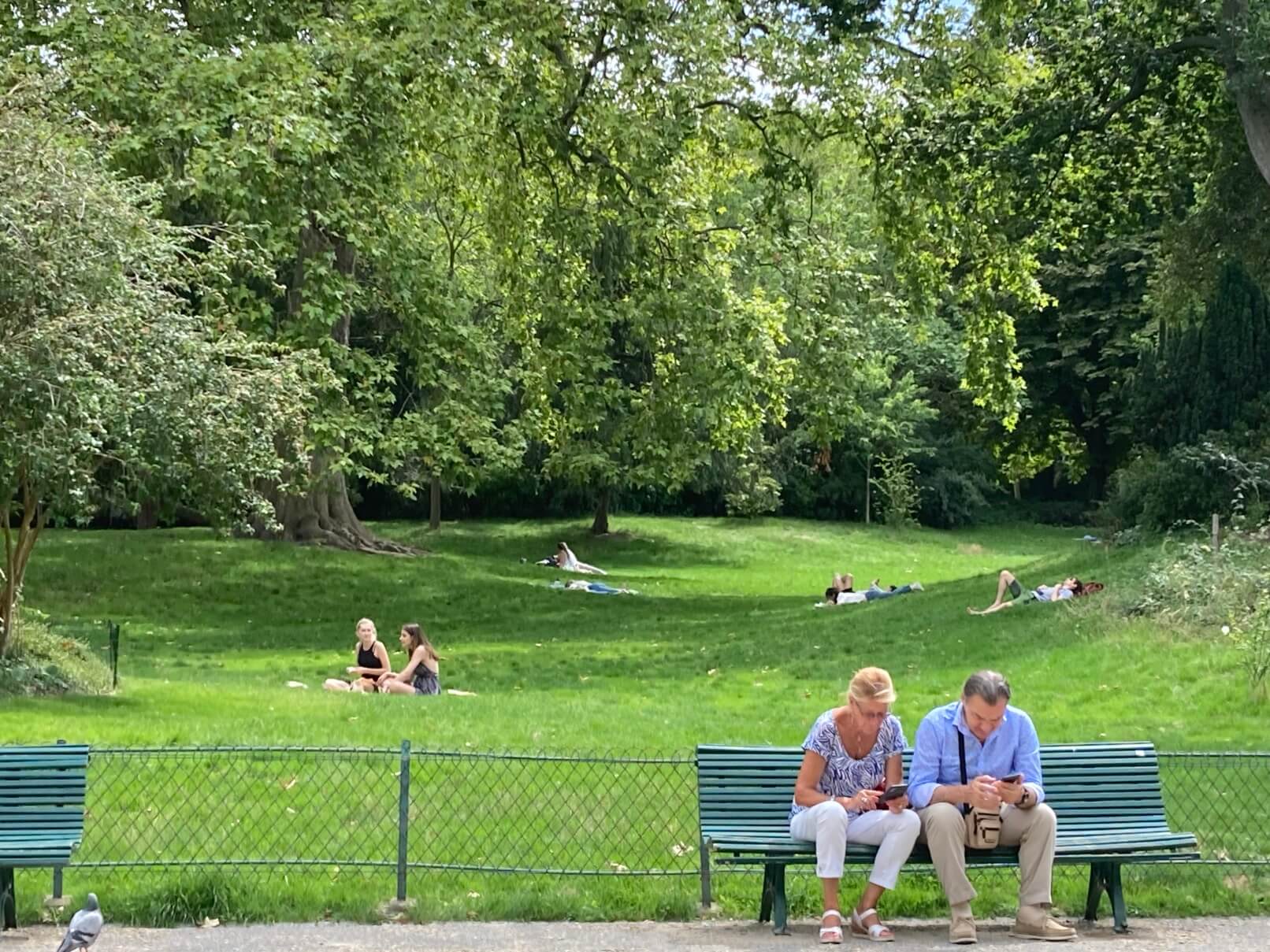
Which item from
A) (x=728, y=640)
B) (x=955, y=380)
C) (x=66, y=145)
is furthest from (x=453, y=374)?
(x=955, y=380)

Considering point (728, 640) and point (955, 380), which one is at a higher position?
point (955, 380)

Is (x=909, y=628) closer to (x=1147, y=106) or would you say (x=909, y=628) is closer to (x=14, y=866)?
(x=1147, y=106)

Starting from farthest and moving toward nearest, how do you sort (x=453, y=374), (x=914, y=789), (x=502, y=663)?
(x=453, y=374) → (x=502, y=663) → (x=914, y=789)

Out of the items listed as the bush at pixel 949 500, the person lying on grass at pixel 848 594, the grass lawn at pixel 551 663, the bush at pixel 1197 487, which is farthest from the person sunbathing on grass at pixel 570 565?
the bush at pixel 949 500

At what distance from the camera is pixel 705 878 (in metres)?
7.85

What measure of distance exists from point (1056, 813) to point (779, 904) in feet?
5.05

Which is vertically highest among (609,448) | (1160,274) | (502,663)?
(1160,274)

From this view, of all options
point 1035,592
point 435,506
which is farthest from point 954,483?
point 1035,592

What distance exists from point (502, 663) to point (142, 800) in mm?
11261

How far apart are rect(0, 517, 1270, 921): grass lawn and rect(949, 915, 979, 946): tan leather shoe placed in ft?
2.31

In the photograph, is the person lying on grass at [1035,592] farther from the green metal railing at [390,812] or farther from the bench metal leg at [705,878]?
the bench metal leg at [705,878]

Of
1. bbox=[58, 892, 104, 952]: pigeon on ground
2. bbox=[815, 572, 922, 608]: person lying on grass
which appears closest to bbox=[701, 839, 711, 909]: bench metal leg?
bbox=[58, 892, 104, 952]: pigeon on ground

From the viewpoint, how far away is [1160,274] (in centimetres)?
3384

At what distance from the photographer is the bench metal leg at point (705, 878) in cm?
780
